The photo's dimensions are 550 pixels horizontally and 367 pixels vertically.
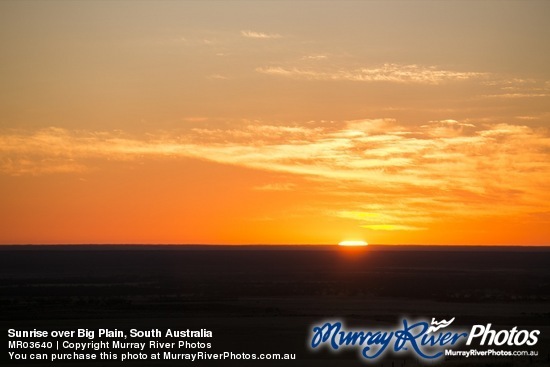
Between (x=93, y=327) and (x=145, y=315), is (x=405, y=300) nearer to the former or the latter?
(x=145, y=315)

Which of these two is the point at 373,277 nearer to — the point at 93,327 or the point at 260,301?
the point at 260,301

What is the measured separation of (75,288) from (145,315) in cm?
3151

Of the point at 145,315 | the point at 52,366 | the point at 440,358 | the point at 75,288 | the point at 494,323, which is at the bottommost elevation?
the point at 440,358

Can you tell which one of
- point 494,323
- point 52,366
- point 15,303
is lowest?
point 52,366

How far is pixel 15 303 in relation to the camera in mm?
69688

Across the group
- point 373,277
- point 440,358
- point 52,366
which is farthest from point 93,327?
point 373,277

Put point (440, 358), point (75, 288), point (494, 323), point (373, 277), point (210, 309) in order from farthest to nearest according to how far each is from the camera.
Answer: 1. point (373, 277)
2. point (75, 288)
3. point (210, 309)
4. point (494, 323)
5. point (440, 358)

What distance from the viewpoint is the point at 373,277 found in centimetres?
11344

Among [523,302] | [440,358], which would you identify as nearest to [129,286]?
[523,302]

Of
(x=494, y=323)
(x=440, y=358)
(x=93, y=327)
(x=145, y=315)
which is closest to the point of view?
(x=440, y=358)

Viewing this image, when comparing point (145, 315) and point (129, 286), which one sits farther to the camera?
point (129, 286)

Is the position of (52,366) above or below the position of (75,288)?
below

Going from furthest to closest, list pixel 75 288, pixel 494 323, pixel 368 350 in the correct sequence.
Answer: pixel 75 288 < pixel 494 323 < pixel 368 350

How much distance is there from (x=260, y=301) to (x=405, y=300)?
1479cm
